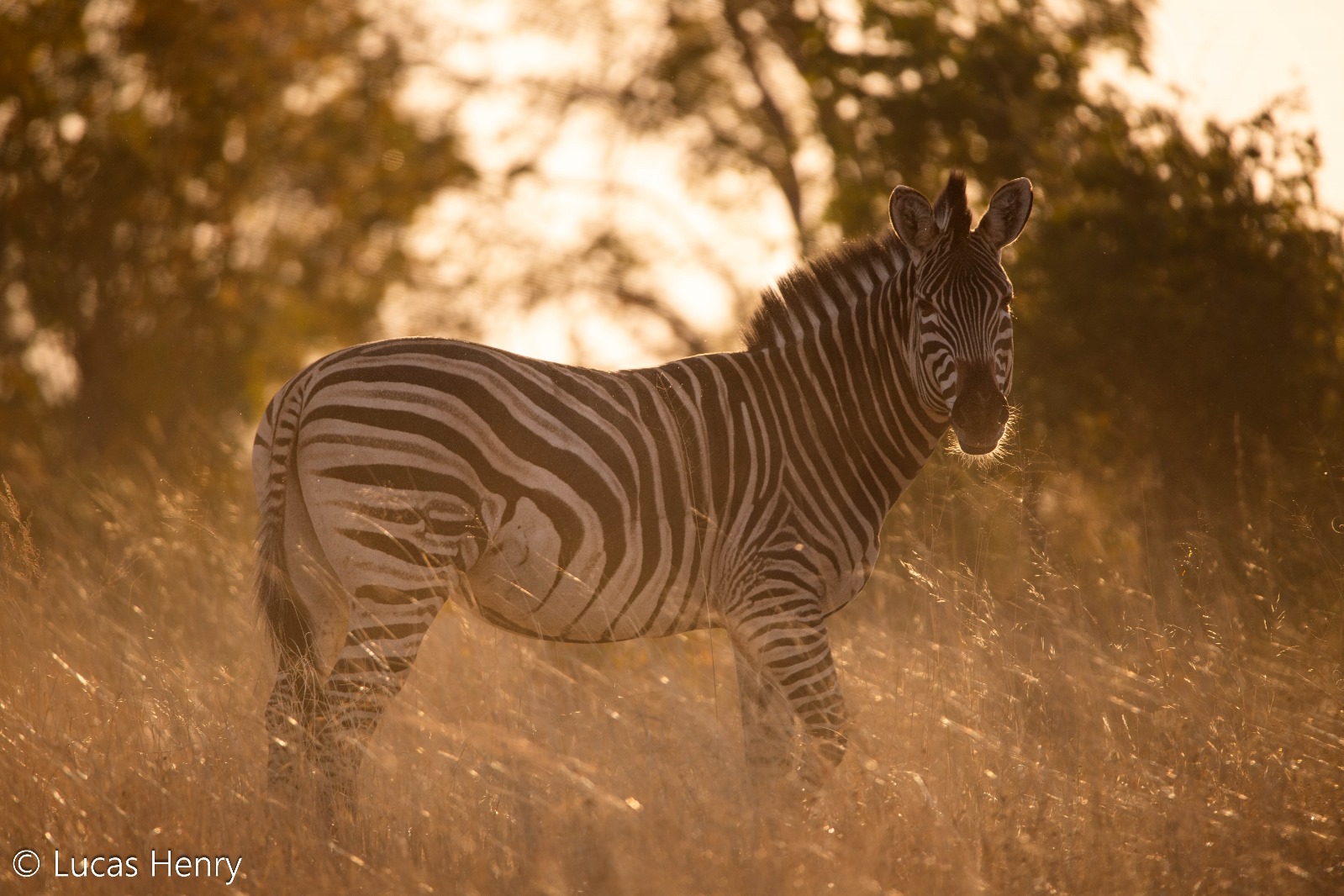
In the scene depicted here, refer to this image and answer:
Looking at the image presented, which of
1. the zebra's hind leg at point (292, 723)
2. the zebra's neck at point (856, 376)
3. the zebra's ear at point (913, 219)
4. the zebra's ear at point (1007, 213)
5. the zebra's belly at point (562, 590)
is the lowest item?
the zebra's hind leg at point (292, 723)

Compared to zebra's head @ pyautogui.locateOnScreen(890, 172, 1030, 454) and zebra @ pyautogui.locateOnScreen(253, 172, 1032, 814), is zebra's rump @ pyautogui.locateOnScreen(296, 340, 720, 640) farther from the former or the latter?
zebra's head @ pyautogui.locateOnScreen(890, 172, 1030, 454)

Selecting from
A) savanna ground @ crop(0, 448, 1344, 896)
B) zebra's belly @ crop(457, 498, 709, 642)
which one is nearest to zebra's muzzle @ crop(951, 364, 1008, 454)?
savanna ground @ crop(0, 448, 1344, 896)

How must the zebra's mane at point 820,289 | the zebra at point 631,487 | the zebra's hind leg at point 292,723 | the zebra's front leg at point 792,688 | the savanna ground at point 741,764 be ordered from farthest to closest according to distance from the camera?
the zebra's mane at point 820,289
the zebra's front leg at point 792,688
the zebra at point 631,487
the zebra's hind leg at point 292,723
the savanna ground at point 741,764

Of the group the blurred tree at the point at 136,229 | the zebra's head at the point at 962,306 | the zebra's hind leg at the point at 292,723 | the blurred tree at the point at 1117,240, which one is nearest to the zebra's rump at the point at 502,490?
the zebra's hind leg at the point at 292,723

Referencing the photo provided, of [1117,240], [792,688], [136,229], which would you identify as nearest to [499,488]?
[792,688]

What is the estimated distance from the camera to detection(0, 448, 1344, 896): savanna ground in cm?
421

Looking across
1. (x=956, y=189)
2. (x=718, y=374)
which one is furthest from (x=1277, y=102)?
(x=718, y=374)

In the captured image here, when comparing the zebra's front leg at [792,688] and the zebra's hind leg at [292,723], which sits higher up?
the zebra's front leg at [792,688]

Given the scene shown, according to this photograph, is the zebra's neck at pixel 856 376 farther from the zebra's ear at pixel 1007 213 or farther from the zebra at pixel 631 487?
the zebra's ear at pixel 1007 213

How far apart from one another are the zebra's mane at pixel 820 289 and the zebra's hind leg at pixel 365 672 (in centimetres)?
198

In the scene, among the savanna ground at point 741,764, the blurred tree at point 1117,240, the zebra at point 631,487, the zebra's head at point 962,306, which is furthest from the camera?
the blurred tree at point 1117,240

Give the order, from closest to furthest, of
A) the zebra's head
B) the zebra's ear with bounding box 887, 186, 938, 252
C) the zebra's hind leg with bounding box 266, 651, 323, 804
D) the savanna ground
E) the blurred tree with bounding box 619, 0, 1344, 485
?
1. the savanna ground
2. the zebra's hind leg with bounding box 266, 651, 323, 804
3. the zebra's head
4. the zebra's ear with bounding box 887, 186, 938, 252
5. the blurred tree with bounding box 619, 0, 1344, 485

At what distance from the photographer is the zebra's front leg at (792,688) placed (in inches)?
198

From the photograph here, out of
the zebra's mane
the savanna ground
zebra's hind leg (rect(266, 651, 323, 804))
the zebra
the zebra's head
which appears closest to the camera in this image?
the savanna ground
